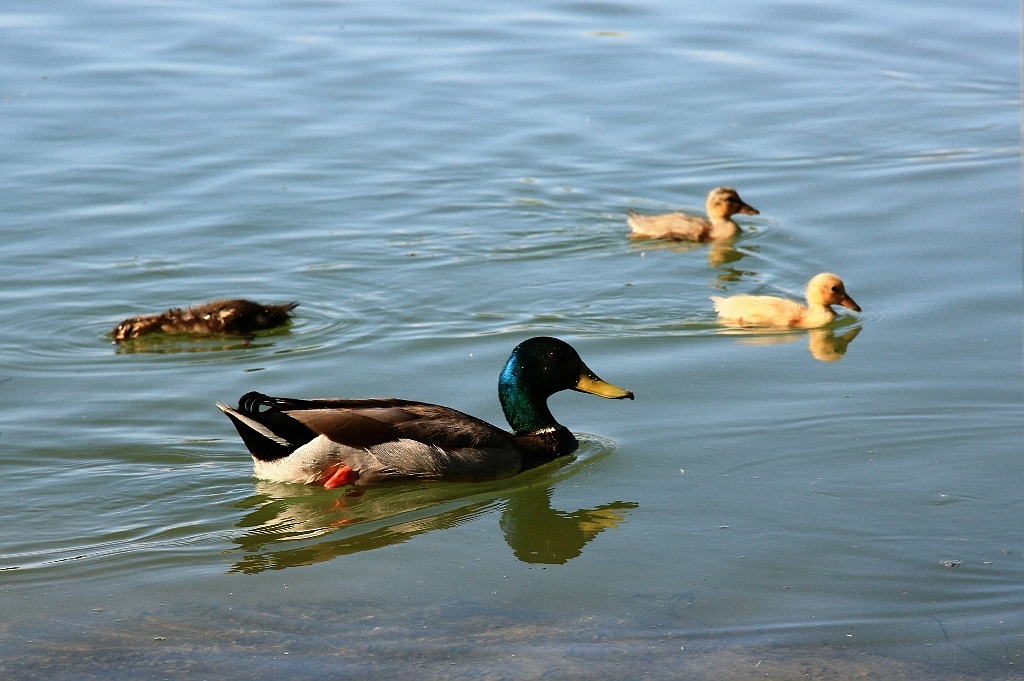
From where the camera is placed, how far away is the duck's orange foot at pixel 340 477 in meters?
7.57

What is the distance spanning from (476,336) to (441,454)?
7.19 feet

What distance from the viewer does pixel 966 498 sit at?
718 cm

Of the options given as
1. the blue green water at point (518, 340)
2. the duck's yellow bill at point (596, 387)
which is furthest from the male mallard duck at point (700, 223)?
the duck's yellow bill at point (596, 387)

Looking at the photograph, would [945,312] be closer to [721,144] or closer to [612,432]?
[612,432]

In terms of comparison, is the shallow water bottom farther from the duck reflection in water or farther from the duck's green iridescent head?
the duck reflection in water

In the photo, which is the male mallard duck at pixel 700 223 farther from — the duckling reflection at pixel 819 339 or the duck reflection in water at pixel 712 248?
the duckling reflection at pixel 819 339

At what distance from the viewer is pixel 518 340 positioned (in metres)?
9.57

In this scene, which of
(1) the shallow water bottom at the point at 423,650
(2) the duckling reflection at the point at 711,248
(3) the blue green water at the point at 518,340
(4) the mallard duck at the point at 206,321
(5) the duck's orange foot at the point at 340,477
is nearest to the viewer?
(1) the shallow water bottom at the point at 423,650

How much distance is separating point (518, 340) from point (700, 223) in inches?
119

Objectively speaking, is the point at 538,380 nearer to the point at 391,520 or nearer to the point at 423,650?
the point at 391,520

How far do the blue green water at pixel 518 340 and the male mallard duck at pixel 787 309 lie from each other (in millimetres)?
128

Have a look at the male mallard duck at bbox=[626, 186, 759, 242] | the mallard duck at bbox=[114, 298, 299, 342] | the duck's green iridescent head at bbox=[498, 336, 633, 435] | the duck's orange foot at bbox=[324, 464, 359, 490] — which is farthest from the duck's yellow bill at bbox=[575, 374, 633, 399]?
the male mallard duck at bbox=[626, 186, 759, 242]

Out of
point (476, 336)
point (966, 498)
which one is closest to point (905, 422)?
point (966, 498)

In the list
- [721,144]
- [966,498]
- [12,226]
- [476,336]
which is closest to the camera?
[966,498]
